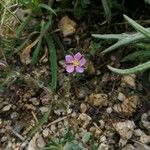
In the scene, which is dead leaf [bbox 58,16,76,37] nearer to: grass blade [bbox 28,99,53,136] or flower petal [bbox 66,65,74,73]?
flower petal [bbox 66,65,74,73]

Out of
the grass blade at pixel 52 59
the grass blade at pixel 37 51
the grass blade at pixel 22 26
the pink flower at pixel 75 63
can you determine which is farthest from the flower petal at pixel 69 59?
the grass blade at pixel 22 26

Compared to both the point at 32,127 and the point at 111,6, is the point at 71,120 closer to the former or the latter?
the point at 32,127

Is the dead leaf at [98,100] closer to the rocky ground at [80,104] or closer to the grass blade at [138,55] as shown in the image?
the rocky ground at [80,104]

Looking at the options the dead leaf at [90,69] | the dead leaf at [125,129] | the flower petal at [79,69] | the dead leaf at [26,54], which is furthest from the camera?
the dead leaf at [26,54]

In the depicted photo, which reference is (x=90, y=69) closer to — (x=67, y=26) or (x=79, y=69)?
(x=79, y=69)

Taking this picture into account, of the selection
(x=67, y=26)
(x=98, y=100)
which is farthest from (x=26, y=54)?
Answer: (x=98, y=100)

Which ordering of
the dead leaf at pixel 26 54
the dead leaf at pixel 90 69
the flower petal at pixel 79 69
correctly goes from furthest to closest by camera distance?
the dead leaf at pixel 26 54, the dead leaf at pixel 90 69, the flower petal at pixel 79 69

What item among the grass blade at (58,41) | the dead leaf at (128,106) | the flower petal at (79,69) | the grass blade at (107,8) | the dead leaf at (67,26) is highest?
the grass blade at (107,8)

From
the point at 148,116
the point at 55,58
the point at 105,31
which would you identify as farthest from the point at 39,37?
the point at 148,116
